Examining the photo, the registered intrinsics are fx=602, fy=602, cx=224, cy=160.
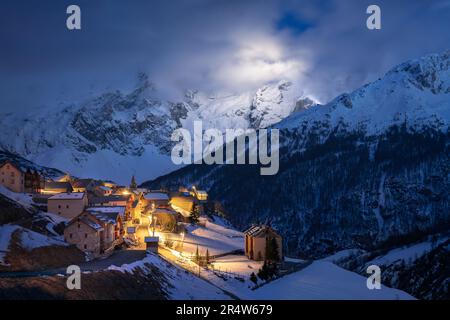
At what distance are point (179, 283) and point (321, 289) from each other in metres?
21.5

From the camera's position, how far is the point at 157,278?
6600cm

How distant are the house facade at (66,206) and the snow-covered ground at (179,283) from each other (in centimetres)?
2587

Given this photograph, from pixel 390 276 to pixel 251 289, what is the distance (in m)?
67.5

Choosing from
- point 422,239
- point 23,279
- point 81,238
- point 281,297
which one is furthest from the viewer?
point 422,239

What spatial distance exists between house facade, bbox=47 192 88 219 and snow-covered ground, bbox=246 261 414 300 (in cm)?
3534

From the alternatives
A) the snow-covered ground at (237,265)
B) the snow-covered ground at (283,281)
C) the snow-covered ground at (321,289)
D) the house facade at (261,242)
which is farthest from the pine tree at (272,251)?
the snow-covered ground at (321,289)

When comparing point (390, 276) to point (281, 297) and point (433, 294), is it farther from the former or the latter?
point (281, 297)

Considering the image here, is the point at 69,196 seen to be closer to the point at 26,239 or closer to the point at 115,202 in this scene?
the point at 115,202

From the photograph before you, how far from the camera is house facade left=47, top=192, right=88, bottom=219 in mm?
97625

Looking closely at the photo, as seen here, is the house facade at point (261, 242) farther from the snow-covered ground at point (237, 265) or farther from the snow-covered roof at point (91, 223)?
the snow-covered roof at point (91, 223)

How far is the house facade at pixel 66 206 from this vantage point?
320ft

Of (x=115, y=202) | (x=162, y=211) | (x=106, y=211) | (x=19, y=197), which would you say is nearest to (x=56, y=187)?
(x=115, y=202)
